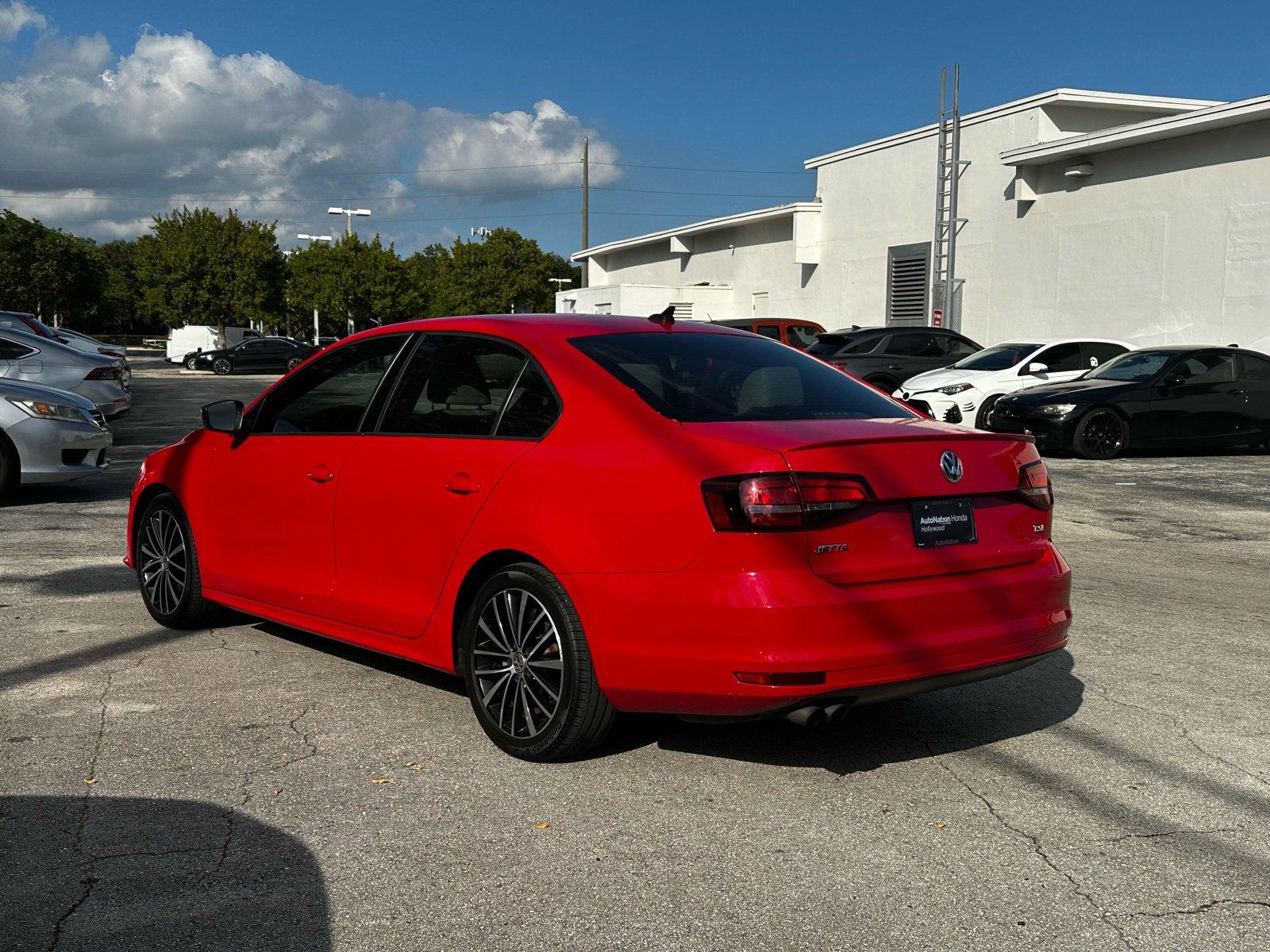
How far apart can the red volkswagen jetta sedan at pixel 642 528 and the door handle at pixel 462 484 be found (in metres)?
0.01

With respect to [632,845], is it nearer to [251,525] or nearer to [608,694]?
[608,694]

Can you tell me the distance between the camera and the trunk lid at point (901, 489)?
3996 millimetres

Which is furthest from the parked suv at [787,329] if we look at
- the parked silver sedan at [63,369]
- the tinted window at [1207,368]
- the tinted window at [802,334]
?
the parked silver sedan at [63,369]

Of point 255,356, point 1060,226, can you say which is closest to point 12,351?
point 1060,226

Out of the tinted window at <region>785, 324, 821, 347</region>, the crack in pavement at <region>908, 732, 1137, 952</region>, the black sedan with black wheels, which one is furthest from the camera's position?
the tinted window at <region>785, 324, 821, 347</region>

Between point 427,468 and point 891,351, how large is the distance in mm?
18674

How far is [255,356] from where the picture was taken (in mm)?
53094

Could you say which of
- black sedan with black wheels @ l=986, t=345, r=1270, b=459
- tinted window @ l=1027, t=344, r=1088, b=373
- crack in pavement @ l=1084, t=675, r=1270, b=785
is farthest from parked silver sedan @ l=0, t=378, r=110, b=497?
tinted window @ l=1027, t=344, r=1088, b=373

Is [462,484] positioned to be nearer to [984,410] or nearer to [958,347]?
[984,410]

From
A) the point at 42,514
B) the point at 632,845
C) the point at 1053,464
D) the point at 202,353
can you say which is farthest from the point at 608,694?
the point at 202,353

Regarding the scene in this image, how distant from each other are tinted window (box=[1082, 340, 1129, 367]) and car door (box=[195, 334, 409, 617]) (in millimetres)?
17129

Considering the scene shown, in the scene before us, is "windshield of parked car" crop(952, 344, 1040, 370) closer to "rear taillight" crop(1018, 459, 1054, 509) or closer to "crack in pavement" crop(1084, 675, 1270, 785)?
"crack in pavement" crop(1084, 675, 1270, 785)

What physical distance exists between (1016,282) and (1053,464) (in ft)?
45.7

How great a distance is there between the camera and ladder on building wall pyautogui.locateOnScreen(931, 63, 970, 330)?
30.6m
